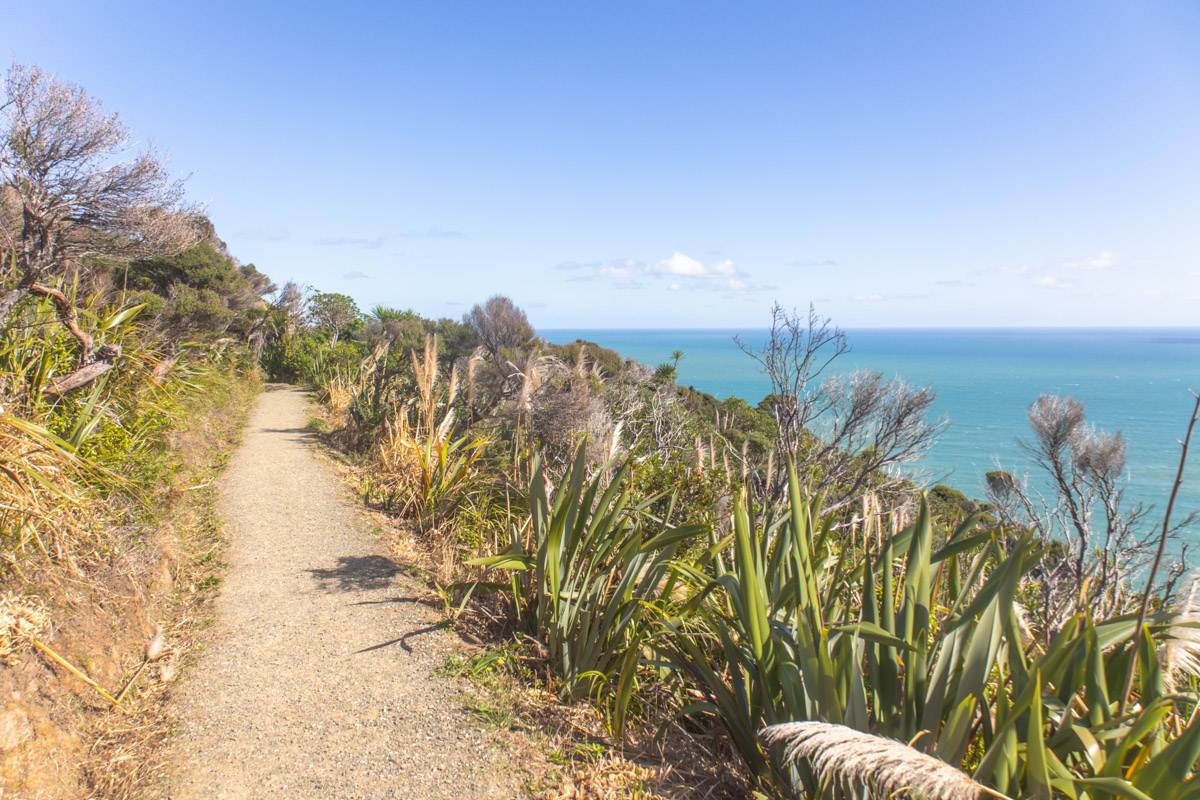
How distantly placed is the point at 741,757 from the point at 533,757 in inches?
38.0

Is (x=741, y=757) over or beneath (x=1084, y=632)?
beneath

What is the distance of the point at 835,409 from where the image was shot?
7.69 m

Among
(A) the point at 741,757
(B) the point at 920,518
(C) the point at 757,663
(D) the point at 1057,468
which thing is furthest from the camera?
(D) the point at 1057,468

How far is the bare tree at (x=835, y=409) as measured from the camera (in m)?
6.30

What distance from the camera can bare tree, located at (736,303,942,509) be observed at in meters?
6.30

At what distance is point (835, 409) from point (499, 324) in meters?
16.2

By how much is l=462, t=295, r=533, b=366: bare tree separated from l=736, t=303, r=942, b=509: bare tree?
47.3ft

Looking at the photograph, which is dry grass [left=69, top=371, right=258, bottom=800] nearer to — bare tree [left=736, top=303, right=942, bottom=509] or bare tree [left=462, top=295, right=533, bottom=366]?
bare tree [left=736, top=303, right=942, bottom=509]

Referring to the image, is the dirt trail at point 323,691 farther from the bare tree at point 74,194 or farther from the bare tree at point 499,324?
the bare tree at point 499,324

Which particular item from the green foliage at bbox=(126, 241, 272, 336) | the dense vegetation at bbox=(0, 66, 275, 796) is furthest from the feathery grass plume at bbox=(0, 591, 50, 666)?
the green foliage at bbox=(126, 241, 272, 336)

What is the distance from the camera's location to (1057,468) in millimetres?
12117

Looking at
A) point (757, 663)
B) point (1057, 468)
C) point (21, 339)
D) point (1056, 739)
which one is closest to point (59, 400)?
point (21, 339)

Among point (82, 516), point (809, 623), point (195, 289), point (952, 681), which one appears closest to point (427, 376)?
point (82, 516)

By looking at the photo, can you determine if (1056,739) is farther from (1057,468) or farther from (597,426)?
(1057,468)
